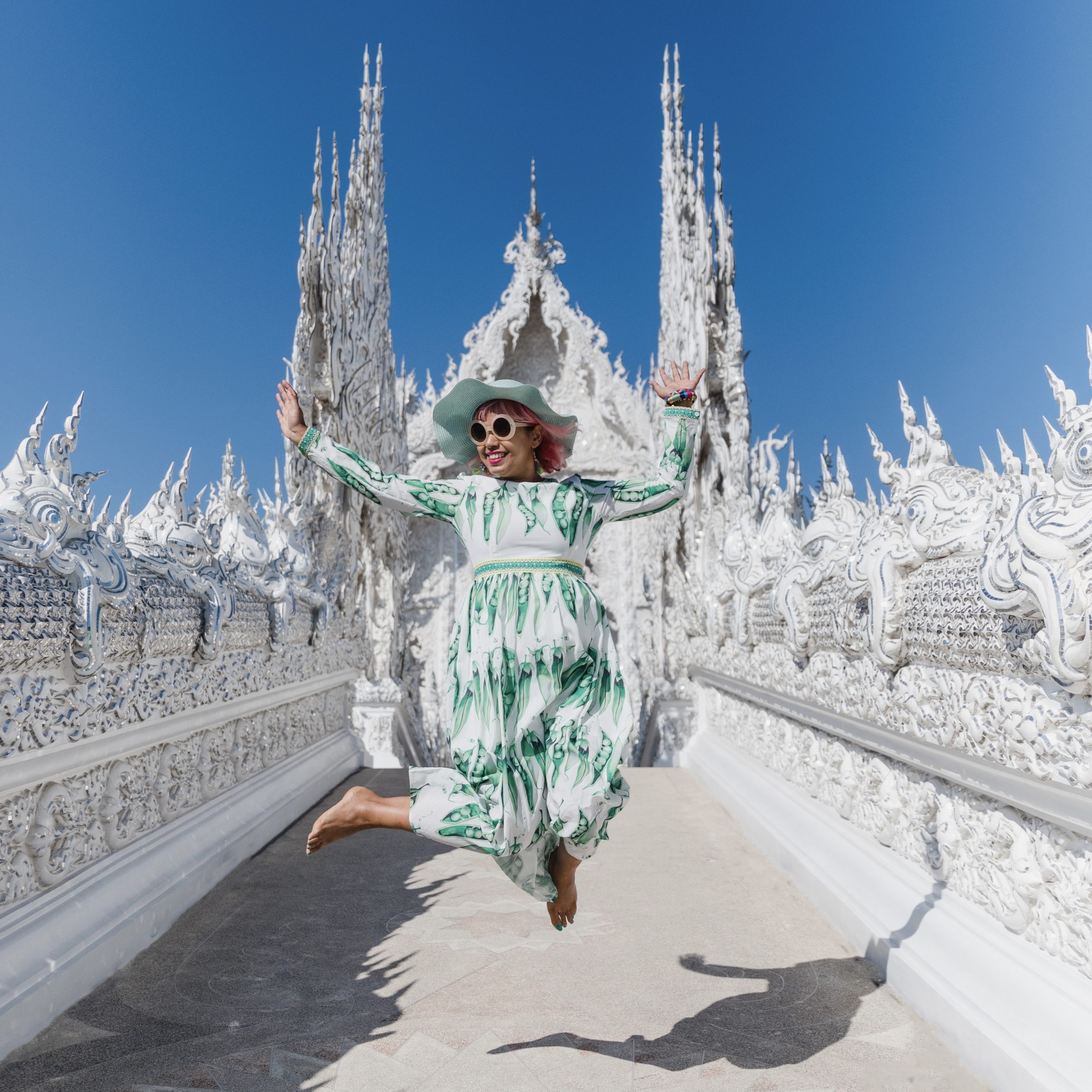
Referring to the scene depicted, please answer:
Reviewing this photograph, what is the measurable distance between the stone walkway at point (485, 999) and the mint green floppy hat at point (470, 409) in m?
1.36

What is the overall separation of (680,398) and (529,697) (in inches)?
31.8

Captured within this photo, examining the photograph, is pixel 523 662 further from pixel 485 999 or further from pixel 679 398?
pixel 485 999

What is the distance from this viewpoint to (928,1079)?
5.29 feet

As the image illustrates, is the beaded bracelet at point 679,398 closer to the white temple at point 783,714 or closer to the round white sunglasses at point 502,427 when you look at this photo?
the round white sunglasses at point 502,427

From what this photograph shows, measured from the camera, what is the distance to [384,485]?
1934mm

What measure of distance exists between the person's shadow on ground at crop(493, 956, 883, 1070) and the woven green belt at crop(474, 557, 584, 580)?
3.41 feet

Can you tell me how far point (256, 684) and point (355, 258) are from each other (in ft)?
13.8

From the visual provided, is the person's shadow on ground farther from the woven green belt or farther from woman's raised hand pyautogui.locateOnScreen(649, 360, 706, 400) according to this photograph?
woman's raised hand pyautogui.locateOnScreen(649, 360, 706, 400)

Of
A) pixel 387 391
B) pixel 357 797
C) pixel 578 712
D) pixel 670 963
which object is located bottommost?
pixel 670 963

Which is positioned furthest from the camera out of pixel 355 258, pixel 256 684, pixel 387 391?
pixel 387 391

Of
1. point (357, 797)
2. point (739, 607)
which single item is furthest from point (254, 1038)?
point (739, 607)

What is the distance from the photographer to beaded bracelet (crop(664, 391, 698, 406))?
194 cm

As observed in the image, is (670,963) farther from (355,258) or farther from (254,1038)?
(355,258)

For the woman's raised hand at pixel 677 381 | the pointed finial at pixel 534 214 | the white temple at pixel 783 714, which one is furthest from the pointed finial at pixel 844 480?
the pointed finial at pixel 534 214
